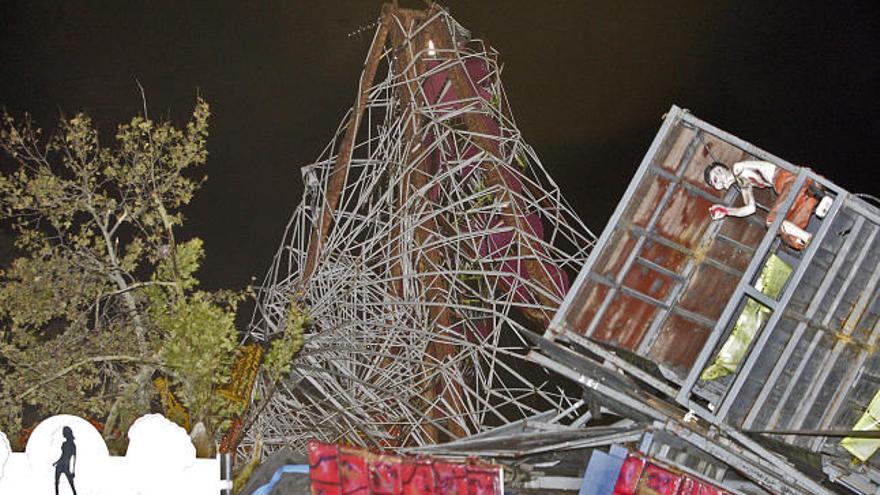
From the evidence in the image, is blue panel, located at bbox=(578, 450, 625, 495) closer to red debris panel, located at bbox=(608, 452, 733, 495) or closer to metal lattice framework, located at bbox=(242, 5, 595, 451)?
red debris panel, located at bbox=(608, 452, 733, 495)

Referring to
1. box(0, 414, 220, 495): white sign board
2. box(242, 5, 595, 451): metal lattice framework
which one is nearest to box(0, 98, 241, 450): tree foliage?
box(242, 5, 595, 451): metal lattice framework

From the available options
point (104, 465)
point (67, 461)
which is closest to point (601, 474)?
point (104, 465)

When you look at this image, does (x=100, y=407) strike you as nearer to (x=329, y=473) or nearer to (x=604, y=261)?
(x=329, y=473)

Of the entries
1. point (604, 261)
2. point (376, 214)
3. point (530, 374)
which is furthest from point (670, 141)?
point (530, 374)

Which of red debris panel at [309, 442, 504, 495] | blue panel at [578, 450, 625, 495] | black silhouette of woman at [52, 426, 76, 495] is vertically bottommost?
black silhouette of woman at [52, 426, 76, 495]

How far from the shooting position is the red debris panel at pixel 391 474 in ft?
29.4

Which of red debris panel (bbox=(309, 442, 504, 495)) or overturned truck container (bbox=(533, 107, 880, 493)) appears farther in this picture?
overturned truck container (bbox=(533, 107, 880, 493))

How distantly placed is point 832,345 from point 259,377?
7335 millimetres

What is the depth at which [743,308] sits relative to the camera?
10.6 metres

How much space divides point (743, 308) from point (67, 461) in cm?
695

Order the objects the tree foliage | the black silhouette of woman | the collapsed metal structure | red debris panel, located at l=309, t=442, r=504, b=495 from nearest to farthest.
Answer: the black silhouette of woman < red debris panel, located at l=309, t=442, r=504, b=495 < the collapsed metal structure < the tree foliage

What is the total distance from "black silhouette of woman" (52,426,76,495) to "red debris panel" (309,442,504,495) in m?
2.11

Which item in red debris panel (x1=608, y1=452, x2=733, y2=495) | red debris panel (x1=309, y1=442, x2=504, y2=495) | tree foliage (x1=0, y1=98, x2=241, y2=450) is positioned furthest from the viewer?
tree foliage (x1=0, y1=98, x2=241, y2=450)

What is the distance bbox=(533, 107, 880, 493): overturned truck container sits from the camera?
1036 centimetres
